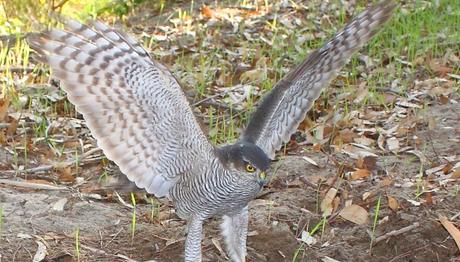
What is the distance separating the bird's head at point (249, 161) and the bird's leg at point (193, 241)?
0.47 m

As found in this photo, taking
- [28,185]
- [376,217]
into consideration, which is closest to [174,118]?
[376,217]

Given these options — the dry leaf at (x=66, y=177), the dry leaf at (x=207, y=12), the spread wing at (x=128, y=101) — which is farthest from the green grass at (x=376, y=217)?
the dry leaf at (x=207, y=12)

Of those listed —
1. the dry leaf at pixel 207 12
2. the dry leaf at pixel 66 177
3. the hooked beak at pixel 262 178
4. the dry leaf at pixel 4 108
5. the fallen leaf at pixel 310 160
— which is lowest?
the fallen leaf at pixel 310 160

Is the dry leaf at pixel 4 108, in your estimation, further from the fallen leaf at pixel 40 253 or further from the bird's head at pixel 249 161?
the bird's head at pixel 249 161

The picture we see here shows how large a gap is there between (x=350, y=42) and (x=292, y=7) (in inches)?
202

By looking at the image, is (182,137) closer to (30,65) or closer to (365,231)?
(365,231)

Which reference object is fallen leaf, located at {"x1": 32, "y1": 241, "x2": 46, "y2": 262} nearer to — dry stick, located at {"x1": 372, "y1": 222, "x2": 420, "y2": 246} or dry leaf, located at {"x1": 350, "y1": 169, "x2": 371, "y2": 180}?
dry stick, located at {"x1": 372, "y1": 222, "x2": 420, "y2": 246}

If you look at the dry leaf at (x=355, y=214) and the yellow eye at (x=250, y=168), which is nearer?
the yellow eye at (x=250, y=168)

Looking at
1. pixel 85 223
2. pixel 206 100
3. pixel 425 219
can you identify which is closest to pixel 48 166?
pixel 85 223

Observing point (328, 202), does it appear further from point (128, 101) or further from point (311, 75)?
point (128, 101)

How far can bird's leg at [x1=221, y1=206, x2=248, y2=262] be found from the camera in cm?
494

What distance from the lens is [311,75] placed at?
491 centimetres

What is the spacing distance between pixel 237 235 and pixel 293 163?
1.18 m

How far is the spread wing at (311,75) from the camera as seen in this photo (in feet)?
15.9
